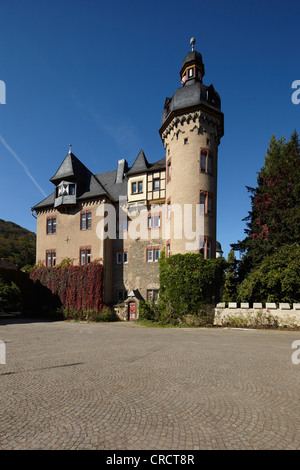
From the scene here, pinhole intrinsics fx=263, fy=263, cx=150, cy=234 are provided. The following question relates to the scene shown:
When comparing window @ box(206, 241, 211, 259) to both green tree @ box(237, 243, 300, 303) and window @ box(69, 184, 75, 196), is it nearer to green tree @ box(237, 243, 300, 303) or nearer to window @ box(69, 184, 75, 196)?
green tree @ box(237, 243, 300, 303)

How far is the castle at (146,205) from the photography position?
2228 centimetres

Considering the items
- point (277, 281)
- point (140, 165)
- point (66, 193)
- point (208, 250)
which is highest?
point (140, 165)

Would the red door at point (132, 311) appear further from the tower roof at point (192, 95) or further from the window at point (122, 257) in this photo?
the tower roof at point (192, 95)

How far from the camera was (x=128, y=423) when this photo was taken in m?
4.10

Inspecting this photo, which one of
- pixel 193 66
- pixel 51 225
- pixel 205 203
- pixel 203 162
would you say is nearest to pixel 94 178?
pixel 51 225

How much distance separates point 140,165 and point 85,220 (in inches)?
318

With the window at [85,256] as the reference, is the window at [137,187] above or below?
above

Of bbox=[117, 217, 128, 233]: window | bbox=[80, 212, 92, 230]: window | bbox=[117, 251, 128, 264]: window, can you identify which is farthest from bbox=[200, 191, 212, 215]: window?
bbox=[80, 212, 92, 230]: window

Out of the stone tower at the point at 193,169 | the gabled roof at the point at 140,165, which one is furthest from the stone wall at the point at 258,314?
the gabled roof at the point at 140,165

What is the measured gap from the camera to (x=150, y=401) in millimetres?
4984

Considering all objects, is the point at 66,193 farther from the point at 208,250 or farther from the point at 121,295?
the point at 208,250

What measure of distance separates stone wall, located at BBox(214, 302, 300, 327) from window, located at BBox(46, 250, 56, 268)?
18319mm
